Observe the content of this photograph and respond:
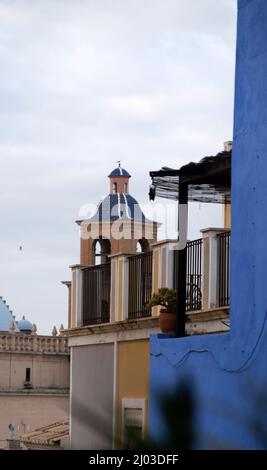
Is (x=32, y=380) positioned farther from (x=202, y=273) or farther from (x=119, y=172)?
(x=202, y=273)

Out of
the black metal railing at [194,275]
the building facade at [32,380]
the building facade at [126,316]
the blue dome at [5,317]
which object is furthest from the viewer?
the blue dome at [5,317]

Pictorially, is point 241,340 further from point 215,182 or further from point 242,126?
point 215,182

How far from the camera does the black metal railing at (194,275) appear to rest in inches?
604

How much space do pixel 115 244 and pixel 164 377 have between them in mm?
15433

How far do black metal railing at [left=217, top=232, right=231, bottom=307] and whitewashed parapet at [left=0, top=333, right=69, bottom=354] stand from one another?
156 ft

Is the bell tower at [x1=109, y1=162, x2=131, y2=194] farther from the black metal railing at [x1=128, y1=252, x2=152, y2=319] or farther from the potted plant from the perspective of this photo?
the potted plant

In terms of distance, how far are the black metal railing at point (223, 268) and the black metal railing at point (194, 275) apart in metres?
0.44

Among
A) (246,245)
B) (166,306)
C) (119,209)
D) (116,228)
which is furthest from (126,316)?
(119,209)

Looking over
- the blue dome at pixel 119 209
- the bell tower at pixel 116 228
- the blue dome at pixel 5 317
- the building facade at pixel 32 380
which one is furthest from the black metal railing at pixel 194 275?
the blue dome at pixel 5 317

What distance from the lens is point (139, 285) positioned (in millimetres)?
17438

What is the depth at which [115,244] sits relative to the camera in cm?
2769

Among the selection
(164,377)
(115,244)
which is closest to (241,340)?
(164,377)

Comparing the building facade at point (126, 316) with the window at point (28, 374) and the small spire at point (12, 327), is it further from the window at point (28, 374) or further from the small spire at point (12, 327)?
the small spire at point (12, 327)
